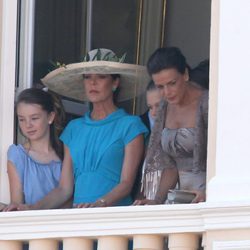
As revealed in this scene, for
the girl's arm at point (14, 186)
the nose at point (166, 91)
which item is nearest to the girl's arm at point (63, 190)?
the girl's arm at point (14, 186)

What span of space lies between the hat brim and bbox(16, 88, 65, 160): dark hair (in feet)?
0.49

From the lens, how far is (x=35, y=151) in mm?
10617

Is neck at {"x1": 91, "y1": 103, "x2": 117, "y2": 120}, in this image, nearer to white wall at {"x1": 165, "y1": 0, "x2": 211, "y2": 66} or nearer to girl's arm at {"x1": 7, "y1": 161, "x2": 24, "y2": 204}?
girl's arm at {"x1": 7, "y1": 161, "x2": 24, "y2": 204}

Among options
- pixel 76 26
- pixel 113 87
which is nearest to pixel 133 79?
pixel 113 87

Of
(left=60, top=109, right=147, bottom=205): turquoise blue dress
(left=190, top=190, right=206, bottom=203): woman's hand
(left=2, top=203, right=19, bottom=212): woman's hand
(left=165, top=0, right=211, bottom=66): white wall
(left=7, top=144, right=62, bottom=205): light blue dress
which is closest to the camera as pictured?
(left=190, top=190, right=206, bottom=203): woman's hand

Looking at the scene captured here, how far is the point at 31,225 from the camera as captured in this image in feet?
31.9

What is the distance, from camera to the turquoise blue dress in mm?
10289

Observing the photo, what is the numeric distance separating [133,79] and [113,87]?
0.94 ft

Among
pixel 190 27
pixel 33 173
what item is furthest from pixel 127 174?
pixel 190 27

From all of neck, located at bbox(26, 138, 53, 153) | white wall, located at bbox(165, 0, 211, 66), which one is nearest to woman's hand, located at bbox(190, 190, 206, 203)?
neck, located at bbox(26, 138, 53, 153)

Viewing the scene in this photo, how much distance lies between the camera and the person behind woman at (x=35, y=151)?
34.2 ft

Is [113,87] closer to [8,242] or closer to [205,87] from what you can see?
[205,87]

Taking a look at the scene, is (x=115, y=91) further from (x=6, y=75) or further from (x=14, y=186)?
(x=14, y=186)

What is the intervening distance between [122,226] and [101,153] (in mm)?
883
